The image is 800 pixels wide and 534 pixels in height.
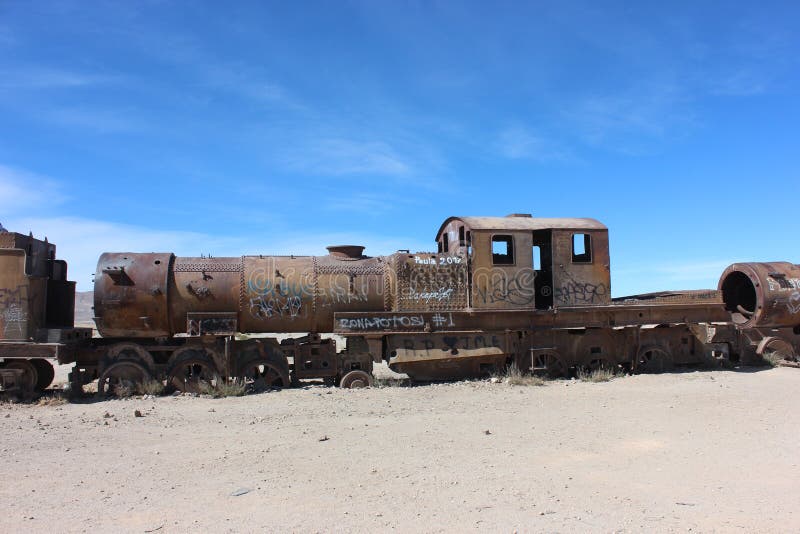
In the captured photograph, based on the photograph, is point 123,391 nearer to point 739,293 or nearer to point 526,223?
point 526,223

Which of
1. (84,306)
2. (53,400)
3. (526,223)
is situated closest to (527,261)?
(526,223)

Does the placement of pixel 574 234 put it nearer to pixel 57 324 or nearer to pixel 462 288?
pixel 462 288

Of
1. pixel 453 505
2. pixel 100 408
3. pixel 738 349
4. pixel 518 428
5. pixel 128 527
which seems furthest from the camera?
pixel 738 349

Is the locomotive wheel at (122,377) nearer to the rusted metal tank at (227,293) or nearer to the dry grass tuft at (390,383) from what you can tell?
the rusted metal tank at (227,293)

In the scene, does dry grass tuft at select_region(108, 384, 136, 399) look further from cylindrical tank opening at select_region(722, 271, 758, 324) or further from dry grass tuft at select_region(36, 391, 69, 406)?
cylindrical tank opening at select_region(722, 271, 758, 324)

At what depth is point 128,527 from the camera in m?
5.31

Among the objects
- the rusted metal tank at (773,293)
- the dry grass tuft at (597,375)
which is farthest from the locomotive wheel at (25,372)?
the rusted metal tank at (773,293)

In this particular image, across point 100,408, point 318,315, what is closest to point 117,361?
point 100,408

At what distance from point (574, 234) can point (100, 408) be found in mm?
10735

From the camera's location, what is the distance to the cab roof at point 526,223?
542 inches

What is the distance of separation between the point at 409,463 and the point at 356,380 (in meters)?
6.11

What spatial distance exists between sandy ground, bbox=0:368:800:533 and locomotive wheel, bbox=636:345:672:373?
2.81 meters

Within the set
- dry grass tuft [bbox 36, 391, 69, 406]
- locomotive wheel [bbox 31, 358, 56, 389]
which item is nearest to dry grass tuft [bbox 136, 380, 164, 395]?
dry grass tuft [bbox 36, 391, 69, 406]

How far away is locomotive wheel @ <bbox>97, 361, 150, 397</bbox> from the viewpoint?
12445 millimetres
